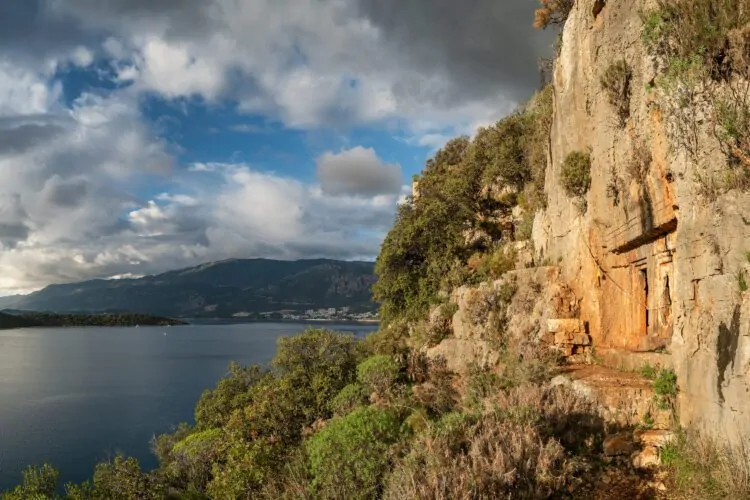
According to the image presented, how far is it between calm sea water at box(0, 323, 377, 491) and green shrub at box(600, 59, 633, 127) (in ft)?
112

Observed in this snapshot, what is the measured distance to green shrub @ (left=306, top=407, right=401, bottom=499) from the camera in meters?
8.91

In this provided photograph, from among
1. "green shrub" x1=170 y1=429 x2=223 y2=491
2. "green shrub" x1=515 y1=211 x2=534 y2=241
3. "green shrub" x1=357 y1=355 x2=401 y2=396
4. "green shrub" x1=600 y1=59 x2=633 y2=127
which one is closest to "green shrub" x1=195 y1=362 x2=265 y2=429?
"green shrub" x1=170 y1=429 x2=223 y2=491

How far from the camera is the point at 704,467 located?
23.1 feet

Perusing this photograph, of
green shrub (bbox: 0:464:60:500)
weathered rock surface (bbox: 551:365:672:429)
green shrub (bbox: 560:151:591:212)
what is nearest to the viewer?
weathered rock surface (bbox: 551:365:672:429)

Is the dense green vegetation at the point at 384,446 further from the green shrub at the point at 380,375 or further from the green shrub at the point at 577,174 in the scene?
the green shrub at the point at 577,174

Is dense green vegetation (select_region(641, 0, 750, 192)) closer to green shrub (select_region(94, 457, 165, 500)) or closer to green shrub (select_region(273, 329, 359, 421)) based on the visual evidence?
green shrub (select_region(94, 457, 165, 500))

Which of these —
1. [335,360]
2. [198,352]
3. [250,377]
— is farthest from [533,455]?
[198,352]

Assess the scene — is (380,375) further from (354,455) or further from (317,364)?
(354,455)

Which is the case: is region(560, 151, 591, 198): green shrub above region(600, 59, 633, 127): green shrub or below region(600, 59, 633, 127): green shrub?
below

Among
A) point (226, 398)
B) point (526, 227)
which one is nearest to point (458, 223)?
point (526, 227)

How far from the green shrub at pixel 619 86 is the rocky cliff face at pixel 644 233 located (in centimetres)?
15

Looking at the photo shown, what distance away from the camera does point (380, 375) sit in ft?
59.1

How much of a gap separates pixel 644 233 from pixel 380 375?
33.3 feet

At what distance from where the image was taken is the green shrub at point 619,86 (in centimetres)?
1136
